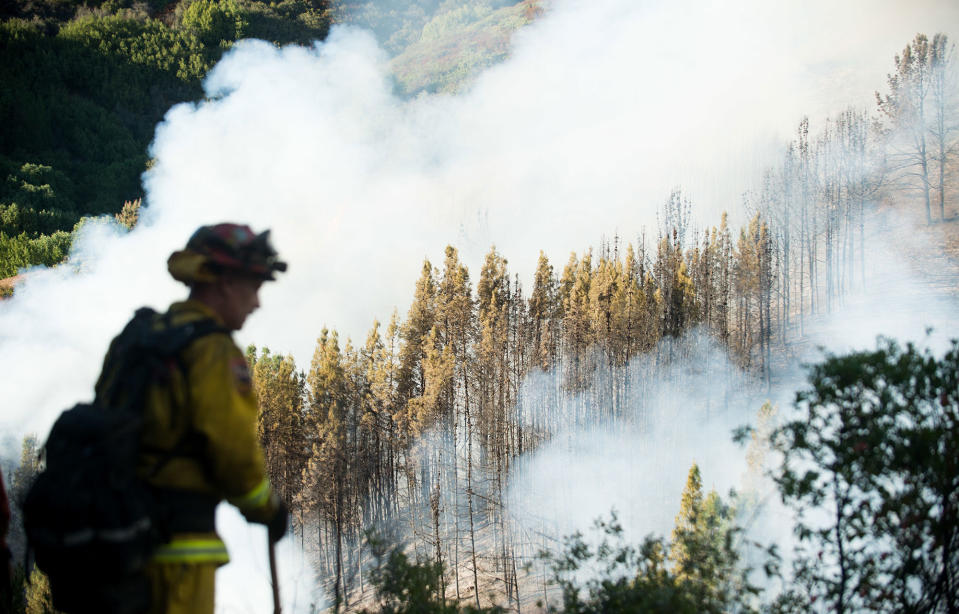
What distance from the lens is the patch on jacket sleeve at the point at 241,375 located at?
7.05ft

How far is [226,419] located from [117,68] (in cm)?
11497

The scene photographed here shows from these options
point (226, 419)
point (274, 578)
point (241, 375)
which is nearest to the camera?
point (226, 419)

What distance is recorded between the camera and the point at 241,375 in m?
2.20

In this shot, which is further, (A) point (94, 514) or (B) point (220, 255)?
(B) point (220, 255)

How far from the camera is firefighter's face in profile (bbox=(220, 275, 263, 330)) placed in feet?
7.95

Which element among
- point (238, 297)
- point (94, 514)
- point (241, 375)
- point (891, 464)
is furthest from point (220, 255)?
point (891, 464)

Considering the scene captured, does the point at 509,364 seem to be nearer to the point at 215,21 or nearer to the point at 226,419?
the point at 226,419

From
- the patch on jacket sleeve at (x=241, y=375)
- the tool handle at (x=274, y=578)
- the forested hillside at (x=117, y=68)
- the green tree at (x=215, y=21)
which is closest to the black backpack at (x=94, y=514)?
the patch on jacket sleeve at (x=241, y=375)

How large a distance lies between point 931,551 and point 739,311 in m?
39.8

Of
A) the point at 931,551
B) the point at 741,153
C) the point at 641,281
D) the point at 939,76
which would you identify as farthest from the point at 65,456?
the point at 741,153

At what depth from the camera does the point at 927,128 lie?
4809cm

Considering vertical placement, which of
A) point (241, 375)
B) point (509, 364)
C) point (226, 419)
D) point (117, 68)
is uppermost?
point (117, 68)

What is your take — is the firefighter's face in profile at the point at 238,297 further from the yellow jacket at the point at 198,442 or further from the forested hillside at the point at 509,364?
the forested hillside at the point at 509,364

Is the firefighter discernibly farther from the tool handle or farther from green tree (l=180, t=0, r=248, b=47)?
green tree (l=180, t=0, r=248, b=47)
